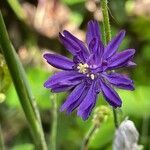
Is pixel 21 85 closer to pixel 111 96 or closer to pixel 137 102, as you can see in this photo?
pixel 111 96

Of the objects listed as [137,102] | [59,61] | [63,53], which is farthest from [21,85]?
[63,53]

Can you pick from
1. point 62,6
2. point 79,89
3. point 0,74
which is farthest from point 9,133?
point 79,89

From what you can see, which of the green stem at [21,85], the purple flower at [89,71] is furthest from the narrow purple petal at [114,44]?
the green stem at [21,85]

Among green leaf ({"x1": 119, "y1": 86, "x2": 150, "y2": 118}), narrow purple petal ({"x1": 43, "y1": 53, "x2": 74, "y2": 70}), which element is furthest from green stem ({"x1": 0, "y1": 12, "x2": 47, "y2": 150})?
green leaf ({"x1": 119, "y1": 86, "x2": 150, "y2": 118})

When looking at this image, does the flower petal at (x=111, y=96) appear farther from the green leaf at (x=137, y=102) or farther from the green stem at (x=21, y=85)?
the green leaf at (x=137, y=102)

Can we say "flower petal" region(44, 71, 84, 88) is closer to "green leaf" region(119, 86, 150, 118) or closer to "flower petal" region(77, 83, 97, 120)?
"flower petal" region(77, 83, 97, 120)

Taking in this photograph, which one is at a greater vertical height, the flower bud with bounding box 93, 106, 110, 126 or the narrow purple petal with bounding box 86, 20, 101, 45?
the narrow purple petal with bounding box 86, 20, 101, 45
